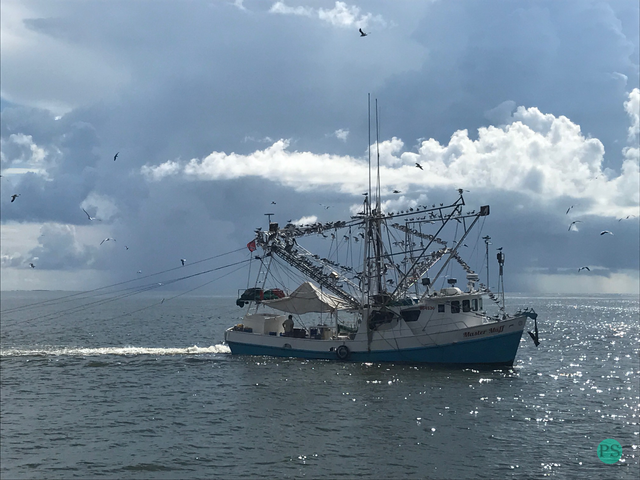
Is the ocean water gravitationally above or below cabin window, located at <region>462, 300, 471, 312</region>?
below

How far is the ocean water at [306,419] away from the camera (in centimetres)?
2381

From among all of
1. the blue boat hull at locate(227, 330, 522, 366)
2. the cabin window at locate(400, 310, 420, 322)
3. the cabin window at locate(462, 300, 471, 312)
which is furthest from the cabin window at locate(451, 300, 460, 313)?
the cabin window at locate(400, 310, 420, 322)

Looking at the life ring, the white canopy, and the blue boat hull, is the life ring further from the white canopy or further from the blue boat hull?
the white canopy

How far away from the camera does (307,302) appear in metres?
50.1

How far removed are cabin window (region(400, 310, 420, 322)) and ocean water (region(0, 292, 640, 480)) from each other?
12.7ft

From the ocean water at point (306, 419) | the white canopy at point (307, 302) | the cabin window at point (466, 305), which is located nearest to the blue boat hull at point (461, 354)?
the ocean water at point (306, 419)

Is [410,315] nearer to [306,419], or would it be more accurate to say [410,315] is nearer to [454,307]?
[454,307]

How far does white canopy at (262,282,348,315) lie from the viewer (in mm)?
49625

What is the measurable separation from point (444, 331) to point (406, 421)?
15627mm

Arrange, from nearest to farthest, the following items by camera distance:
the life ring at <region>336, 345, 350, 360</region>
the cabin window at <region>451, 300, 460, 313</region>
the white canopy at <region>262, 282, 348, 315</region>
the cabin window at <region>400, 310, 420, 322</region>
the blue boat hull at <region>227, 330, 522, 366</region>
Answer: the blue boat hull at <region>227, 330, 522, 366</region> < the cabin window at <region>451, 300, 460, 313</region> < the cabin window at <region>400, 310, 420, 322</region> < the life ring at <region>336, 345, 350, 360</region> < the white canopy at <region>262, 282, 348, 315</region>

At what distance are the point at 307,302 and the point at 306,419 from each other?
64.8ft

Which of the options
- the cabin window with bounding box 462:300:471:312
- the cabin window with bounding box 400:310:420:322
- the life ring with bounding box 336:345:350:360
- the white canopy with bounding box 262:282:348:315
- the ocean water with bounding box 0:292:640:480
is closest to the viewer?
the ocean water with bounding box 0:292:640:480

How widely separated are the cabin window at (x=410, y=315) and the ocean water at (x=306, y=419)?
12.7 feet

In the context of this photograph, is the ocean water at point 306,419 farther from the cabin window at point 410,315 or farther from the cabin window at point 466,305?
the cabin window at point 466,305
